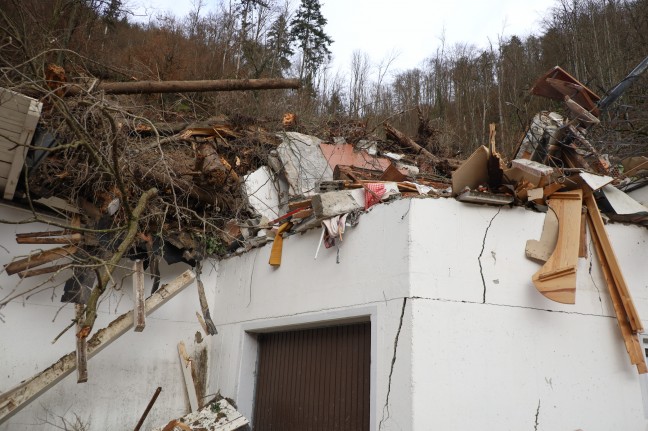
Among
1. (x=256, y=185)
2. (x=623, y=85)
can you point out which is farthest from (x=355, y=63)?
(x=623, y=85)

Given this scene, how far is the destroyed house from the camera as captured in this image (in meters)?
4.52

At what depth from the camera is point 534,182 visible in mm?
5086

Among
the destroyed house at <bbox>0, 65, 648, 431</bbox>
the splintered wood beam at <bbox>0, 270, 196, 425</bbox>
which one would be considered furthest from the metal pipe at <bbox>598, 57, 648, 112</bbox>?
the splintered wood beam at <bbox>0, 270, 196, 425</bbox>

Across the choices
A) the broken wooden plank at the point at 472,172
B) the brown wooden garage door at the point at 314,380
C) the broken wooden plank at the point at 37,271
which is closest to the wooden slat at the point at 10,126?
the broken wooden plank at the point at 37,271

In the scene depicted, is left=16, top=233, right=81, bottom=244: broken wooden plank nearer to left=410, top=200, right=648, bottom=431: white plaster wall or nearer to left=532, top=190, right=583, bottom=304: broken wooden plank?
left=410, top=200, right=648, bottom=431: white plaster wall

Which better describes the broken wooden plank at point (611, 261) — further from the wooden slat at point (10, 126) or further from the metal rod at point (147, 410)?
the wooden slat at point (10, 126)

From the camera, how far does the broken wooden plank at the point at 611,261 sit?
15.6 ft

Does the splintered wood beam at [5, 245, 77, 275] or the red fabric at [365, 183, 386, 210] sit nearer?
the red fabric at [365, 183, 386, 210]

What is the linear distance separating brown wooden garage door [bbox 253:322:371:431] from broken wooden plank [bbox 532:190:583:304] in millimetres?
1917

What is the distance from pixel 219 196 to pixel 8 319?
3377 millimetres

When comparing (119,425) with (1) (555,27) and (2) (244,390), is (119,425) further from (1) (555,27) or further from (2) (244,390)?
(1) (555,27)

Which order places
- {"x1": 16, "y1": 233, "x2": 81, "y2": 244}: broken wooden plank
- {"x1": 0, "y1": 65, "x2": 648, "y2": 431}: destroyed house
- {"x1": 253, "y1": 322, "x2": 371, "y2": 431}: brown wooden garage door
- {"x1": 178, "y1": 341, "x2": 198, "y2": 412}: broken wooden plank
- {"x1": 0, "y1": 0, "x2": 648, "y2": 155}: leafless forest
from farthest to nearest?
{"x1": 0, "y1": 0, "x2": 648, "y2": 155}: leafless forest
{"x1": 178, "y1": 341, "x2": 198, "y2": 412}: broken wooden plank
{"x1": 16, "y1": 233, "x2": 81, "y2": 244}: broken wooden plank
{"x1": 253, "y1": 322, "x2": 371, "y2": 431}: brown wooden garage door
{"x1": 0, "y1": 65, "x2": 648, "y2": 431}: destroyed house

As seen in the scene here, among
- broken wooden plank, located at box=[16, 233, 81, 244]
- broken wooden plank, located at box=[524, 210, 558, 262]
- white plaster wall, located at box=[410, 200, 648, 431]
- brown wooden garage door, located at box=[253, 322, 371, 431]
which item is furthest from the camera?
broken wooden plank, located at box=[16, 233, 81, 244]

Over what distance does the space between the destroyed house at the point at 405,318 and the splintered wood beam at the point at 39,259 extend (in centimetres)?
3
